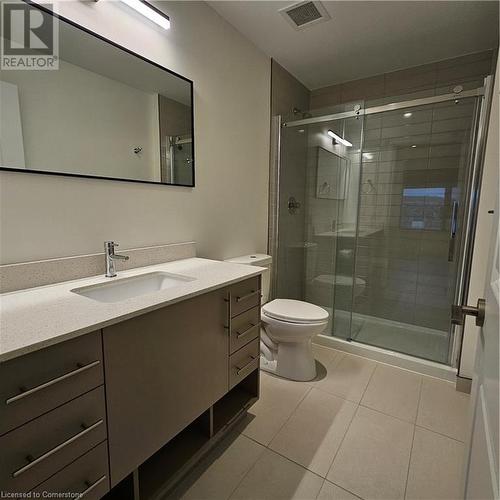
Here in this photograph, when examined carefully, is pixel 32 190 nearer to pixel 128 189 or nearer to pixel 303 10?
pixel 128 189

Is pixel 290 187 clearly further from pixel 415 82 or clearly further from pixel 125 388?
pixel 125 388

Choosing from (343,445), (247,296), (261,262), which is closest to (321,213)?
(261,262)

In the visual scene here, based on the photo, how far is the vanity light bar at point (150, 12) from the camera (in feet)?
4.43

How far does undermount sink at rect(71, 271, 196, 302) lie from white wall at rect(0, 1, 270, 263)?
21 cm

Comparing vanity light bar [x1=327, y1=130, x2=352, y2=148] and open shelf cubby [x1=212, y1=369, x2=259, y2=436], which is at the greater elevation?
vanity light bar [x1=327, y1=130, x2=352, y2=148]

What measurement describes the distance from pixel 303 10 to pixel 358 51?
2.40 ft

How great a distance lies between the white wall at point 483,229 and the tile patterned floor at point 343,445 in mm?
302

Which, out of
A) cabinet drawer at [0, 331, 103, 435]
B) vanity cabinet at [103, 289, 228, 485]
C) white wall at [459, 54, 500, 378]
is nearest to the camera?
cabinet drawer at [0, 331, 103, 435]

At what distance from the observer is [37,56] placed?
1113 millimetres

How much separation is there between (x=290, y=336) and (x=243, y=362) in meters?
0.52

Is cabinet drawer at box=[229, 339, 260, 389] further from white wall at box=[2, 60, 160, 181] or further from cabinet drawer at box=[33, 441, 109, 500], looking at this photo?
white wall at box=[2, 60, 160, 181]

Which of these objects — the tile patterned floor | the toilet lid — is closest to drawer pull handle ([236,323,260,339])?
the toilet lid

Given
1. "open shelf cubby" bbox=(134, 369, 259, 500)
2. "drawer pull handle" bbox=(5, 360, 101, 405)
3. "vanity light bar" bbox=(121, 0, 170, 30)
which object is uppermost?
"vanity light bar" bbox=(121, 0, 170, 30)

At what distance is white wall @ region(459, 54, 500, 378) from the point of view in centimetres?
168
